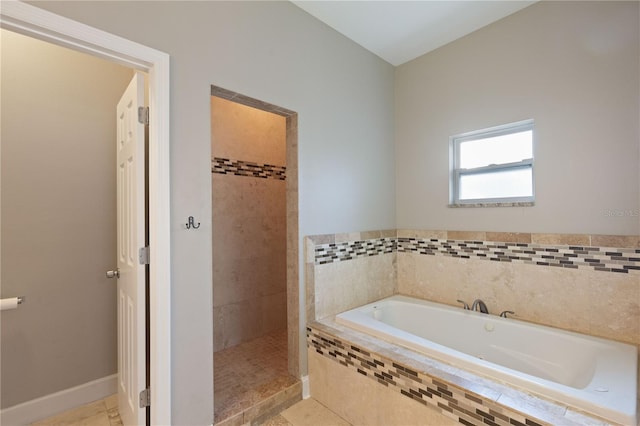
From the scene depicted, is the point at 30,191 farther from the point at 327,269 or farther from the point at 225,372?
the point at 327,269

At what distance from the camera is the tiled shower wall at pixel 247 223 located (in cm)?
265

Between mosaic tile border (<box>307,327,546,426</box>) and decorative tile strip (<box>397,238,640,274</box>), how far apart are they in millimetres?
1238

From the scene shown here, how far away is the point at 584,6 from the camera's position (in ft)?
6.04

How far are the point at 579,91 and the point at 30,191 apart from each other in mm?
3573

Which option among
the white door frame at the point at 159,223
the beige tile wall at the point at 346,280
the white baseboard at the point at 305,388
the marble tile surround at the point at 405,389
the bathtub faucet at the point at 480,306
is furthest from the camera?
the bathtub faucet at the point at 480,306

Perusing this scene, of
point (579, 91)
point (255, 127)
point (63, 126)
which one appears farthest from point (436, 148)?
point (63, 126)

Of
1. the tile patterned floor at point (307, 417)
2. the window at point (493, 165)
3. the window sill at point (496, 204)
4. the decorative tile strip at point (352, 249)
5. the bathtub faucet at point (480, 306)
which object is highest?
the window at point (493, 165)

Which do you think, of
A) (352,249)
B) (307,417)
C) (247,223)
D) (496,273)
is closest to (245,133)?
(247,223)

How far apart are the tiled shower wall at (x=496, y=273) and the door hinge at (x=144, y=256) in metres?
1.00

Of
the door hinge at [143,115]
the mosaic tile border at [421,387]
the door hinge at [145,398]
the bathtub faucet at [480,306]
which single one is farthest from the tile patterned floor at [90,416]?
the bathtub faucet at [480,306]

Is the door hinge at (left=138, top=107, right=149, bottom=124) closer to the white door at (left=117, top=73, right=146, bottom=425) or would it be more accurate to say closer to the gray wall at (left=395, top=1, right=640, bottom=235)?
the white door at (left=117, top=73, right=146, bottom=425)

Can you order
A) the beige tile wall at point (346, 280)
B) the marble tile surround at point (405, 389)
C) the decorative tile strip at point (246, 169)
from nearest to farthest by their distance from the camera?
the marble tile surround at point (405, 389), the beige tile wall at point (346, 280), the decorative tile strip at point (246, 169)

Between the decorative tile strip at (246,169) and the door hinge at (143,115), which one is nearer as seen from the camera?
the door hinge at (143,115)

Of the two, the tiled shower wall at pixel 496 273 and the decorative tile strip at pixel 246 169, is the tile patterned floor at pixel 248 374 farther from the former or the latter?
the decorative tile strip at pixel 246 169
